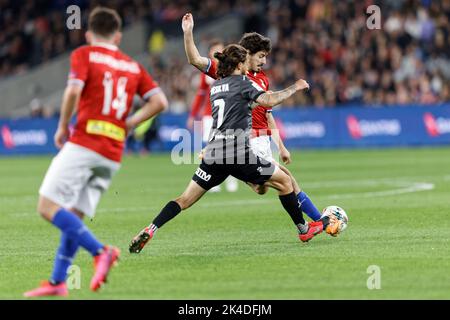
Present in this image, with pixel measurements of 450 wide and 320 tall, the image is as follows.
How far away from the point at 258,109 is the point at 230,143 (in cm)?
147

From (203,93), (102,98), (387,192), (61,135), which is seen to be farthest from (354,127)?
(61,135)

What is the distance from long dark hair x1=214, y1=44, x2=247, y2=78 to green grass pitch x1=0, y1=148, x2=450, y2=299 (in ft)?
6.43

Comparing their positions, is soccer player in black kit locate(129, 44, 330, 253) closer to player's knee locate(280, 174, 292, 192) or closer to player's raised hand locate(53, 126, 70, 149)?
player's knee locate(280, 174, 292, 192)

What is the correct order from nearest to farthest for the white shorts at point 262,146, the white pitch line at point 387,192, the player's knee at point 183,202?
the player's knee at point 183,202 < the white shorts at point 262,146 < the white pitch line at point 387,192

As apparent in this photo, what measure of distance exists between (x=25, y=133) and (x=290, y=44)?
9.44 m

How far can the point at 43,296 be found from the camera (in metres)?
8.63

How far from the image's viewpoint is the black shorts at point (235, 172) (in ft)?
37.3

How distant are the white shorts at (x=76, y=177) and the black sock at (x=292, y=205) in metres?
3.39

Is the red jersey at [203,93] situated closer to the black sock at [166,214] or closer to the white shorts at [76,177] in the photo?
the black sock at [166,214]

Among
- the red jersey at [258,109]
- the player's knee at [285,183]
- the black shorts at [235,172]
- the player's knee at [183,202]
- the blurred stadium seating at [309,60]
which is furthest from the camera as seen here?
the blurred stadium seating at [309,60]

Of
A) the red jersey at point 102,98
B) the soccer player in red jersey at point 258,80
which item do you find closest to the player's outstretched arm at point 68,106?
the red jersey at point 102,98

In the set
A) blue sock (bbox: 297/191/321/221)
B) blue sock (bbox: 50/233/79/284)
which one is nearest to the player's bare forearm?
blue sock (bbox: 50/233/79/284)

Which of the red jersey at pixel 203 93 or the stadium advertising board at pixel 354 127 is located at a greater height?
the stadium advertising board at pixel 354 127

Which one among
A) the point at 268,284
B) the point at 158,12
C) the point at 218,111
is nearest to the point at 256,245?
the point at 218,111
